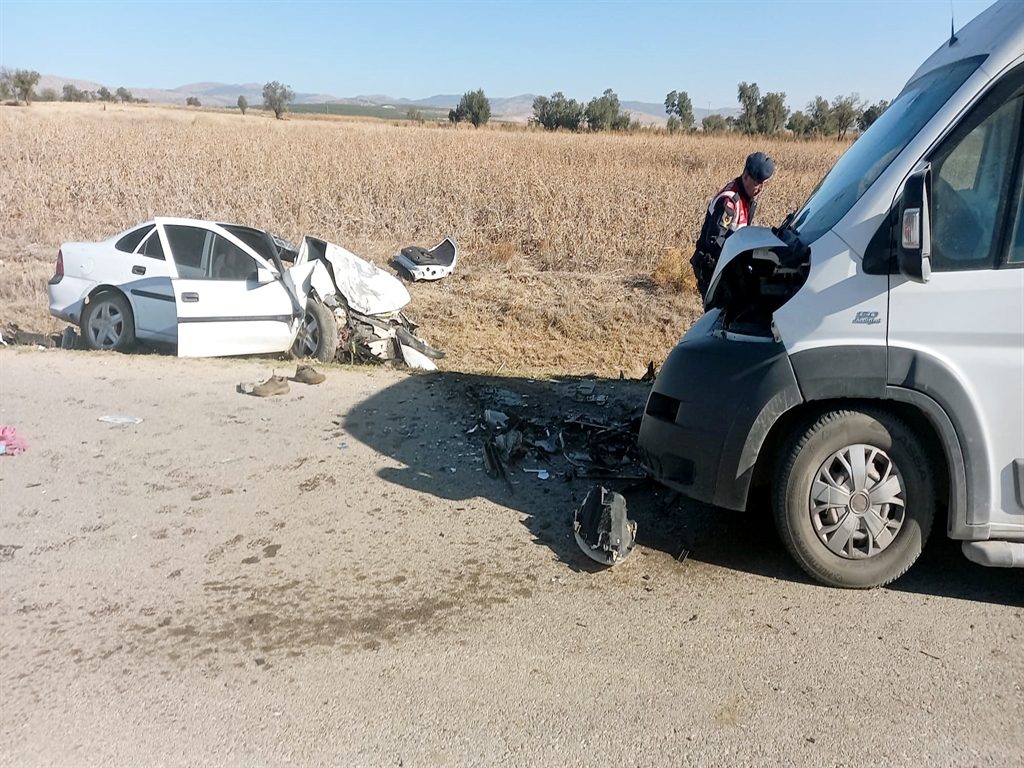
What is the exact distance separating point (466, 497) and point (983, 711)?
3043 millimetres

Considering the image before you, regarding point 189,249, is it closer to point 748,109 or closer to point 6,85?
point 748,109

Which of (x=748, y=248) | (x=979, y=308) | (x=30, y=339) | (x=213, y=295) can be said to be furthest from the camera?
(x=30, y=339)

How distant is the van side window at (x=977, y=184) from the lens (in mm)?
3730

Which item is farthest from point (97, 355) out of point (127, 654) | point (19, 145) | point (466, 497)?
point (19, 145)

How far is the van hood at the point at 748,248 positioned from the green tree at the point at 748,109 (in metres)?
40.0

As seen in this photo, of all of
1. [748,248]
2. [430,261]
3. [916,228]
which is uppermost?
[916,228]

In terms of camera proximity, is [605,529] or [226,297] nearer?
[605,529]

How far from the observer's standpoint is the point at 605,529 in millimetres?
4438

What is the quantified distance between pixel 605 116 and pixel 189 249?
146ft

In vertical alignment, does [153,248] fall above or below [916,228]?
below

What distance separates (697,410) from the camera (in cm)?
419

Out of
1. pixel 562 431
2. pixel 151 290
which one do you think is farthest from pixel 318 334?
pixel 562 431

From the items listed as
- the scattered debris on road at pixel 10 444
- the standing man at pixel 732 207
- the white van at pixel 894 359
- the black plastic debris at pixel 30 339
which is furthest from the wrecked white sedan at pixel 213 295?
→ the white van at pixel 894 359

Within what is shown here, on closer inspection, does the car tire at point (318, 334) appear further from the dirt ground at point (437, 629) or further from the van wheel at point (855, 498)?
the van wheel at point (855, 498)
